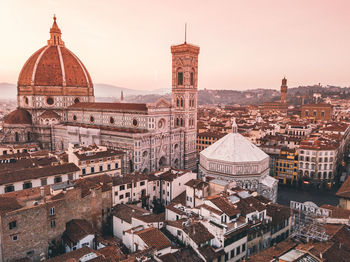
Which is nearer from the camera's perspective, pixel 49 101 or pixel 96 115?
pixel 96 115

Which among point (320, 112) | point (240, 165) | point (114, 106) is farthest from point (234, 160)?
point (320, 112)

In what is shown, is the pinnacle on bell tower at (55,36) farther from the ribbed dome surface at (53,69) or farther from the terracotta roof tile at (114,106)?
the terracotta roof tile at (114,106)

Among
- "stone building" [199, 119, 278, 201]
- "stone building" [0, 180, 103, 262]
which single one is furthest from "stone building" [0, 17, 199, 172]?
"stone building" [0, 180, 103, 262]

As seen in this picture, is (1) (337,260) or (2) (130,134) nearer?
(1) (337,260)

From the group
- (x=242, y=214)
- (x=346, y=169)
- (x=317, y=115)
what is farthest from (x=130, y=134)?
(x=317, y=115)

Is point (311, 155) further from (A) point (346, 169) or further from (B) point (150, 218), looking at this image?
(B) point (150, 218)

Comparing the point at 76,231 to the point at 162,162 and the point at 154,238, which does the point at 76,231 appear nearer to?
the point at 154,238
